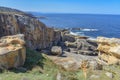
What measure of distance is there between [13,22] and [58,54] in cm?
1067

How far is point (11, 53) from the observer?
27938mm

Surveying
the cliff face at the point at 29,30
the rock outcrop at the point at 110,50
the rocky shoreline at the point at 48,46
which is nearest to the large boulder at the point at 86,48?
the rocky shoreline at the point at 48,46

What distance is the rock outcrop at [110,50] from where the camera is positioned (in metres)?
41.4

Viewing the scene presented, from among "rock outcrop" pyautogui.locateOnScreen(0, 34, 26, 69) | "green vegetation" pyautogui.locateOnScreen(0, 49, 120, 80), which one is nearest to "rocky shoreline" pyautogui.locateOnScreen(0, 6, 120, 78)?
"rock outcrop" pyautogui.locateOnScreen(0, 34, 26, 69)

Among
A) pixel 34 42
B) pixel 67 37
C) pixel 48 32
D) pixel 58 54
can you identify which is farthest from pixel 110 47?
pixel 67 37

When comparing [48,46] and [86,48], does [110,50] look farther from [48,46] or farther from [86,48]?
[86,48]

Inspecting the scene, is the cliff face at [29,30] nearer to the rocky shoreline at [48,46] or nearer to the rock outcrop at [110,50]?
the rocky shoreline at [48,46]

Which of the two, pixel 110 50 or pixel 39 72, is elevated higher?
pixel 39 72

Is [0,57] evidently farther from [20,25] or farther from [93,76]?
[20,25]

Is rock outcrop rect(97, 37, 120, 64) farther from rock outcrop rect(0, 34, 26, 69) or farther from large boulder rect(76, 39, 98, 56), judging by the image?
large boulder rect(76, 39, 98, 56)

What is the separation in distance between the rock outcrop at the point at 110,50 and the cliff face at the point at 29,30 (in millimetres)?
15171

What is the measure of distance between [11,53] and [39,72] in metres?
3.38

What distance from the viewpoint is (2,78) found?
74.4ft

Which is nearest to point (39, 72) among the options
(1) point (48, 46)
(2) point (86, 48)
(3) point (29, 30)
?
(3) point (29, 30)
